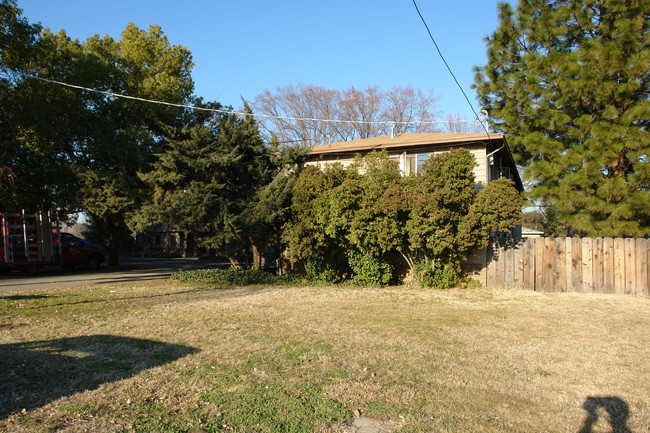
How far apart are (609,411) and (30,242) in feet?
67.3

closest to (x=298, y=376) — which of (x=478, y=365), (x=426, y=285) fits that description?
(x=478, y=365)

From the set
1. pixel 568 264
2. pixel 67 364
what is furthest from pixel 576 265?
pixel 67 364

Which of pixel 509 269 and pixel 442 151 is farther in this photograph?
A: pixel 442 151

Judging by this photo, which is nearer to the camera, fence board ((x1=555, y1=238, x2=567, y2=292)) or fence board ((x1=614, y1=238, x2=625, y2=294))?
fence board ((x1=614, y1=238, x2=625, y2=294))

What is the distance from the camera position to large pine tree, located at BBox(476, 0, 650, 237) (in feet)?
49.0

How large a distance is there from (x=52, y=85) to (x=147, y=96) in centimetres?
422

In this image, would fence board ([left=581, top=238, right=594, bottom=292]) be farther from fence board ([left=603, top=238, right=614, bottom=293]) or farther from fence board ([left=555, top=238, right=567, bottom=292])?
fence board ([left=555, top=238, right=567, bottom=292])

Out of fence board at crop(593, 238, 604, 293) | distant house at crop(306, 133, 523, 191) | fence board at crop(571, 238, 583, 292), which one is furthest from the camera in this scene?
distant house at crop(306, 133, 523, 191)

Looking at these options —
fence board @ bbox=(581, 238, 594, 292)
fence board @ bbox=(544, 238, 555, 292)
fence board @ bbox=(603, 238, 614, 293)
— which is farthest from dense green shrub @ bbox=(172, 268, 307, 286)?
fence board @ bbox=(603, 238, 614, 293)

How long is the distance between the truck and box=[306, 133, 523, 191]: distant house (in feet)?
36.3

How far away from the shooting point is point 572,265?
556 inches

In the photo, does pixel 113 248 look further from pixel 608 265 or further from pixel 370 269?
pixel 608 265

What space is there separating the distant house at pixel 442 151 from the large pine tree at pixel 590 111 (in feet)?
5.26

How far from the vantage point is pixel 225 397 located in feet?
16.3
